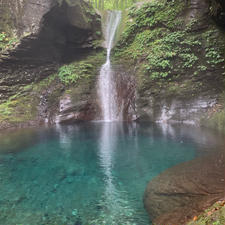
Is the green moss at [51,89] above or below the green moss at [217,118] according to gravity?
above

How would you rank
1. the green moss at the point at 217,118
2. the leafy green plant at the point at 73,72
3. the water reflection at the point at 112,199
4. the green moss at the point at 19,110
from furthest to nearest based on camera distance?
the leafy green plant at the point at 73,72 < the green moss at the point at 19,110 < the green moss at the point at 217,118 < the water reflection at the point at 112,199

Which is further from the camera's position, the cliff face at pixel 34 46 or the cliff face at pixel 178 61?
the cliff face at pixel 34 46

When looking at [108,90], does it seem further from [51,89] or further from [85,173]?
[85,173]

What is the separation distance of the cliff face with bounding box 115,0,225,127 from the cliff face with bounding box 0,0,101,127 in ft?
15.6

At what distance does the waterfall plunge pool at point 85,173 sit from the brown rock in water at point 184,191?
25 cm

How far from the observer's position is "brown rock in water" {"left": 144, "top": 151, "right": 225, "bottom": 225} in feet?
9.77

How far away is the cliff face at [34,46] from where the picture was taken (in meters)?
12.3

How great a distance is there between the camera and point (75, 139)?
28.0 ft

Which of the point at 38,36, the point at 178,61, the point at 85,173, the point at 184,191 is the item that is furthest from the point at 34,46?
the point at 184,191

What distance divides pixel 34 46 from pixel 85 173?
Answer: 36.4ft

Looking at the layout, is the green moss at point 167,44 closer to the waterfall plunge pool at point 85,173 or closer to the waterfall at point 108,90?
the waterfall at point 108,90

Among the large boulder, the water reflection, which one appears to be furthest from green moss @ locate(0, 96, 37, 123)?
the water reflection

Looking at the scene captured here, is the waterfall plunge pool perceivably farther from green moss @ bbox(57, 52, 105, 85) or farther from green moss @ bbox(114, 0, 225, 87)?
green moss @ bbox(57, 52, 105, 85)

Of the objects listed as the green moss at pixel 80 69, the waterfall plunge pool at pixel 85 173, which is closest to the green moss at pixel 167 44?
the green moss at pixel 80 69
